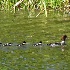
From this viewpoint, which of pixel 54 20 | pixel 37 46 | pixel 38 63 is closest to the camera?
pixel 38 63

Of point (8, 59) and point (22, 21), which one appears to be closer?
point (8, 59)

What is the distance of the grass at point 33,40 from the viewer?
11.5 metres

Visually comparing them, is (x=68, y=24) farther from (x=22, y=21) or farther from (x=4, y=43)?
(x=4, y=43)

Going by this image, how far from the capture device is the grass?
11492 mm

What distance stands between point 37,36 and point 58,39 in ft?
4.59

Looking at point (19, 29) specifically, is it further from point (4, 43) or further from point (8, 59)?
point (8, 59)

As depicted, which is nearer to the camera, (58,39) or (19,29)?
(58,39)

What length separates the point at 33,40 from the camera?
15.7 metres


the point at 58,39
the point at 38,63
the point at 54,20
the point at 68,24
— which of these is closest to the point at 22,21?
the point at 54,20

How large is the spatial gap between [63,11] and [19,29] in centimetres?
856

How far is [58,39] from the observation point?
623 inches

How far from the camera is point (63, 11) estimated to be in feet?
89.0

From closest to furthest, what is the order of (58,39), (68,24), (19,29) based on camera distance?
(58,39)
(19,29)
(68,24)

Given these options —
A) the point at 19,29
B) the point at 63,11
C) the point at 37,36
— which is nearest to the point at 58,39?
the point at 37,36
